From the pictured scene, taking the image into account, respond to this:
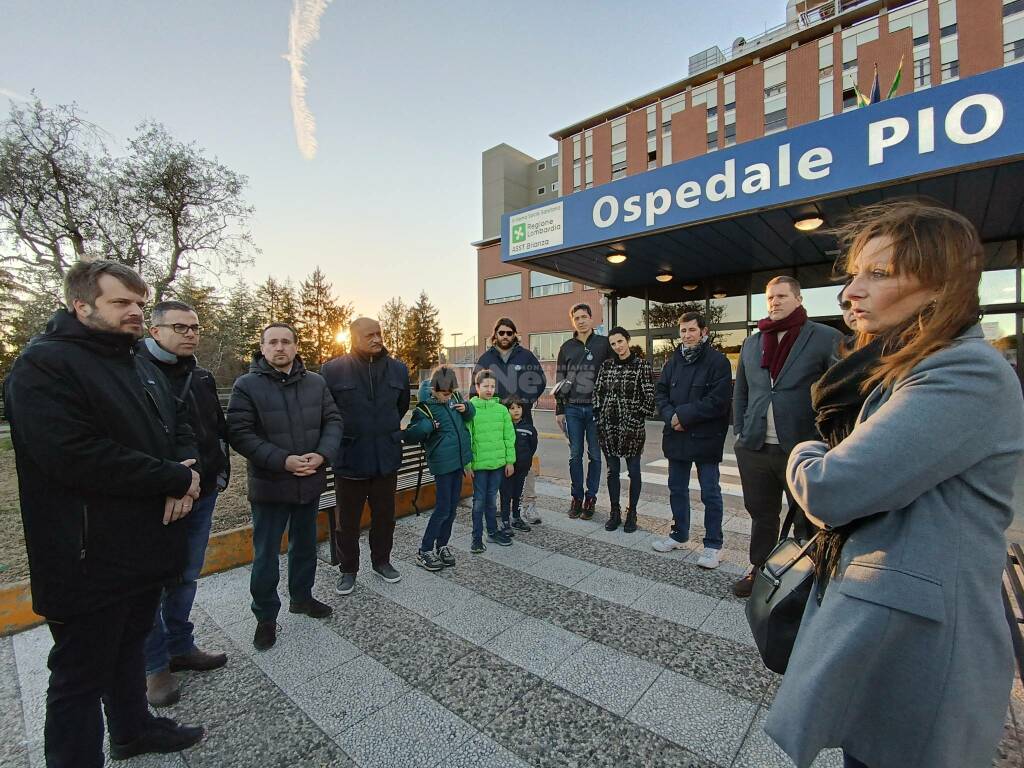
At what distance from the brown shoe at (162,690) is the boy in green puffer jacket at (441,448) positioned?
176 centimetres

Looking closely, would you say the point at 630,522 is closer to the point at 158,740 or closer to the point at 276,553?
the point at 276,553

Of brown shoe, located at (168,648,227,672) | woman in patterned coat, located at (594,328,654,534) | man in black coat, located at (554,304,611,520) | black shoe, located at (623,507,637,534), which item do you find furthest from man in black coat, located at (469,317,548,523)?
brown shoe, located at (168,648,227,672)

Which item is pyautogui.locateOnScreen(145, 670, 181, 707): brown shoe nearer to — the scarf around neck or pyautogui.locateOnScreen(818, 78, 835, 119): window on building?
the scarf around neck

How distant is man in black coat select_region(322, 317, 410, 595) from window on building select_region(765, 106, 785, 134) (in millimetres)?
27753

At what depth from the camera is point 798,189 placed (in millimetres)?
6004

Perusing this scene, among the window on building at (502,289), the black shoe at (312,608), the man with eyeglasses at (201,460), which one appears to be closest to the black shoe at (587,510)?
the black shoe at (312,608)

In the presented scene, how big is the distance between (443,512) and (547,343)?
2497 cm

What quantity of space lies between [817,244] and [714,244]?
2.09 m

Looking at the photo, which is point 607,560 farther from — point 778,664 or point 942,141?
point 942,141

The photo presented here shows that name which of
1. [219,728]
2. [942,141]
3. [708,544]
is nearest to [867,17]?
[942,141]

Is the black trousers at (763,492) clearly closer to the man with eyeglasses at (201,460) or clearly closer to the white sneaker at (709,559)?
the white sneaker at (709,559)

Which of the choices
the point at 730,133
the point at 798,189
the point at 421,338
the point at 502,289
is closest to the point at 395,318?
the point at 421,338

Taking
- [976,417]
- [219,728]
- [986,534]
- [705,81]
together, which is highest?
[705,81]

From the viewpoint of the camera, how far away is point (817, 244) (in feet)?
29.7
